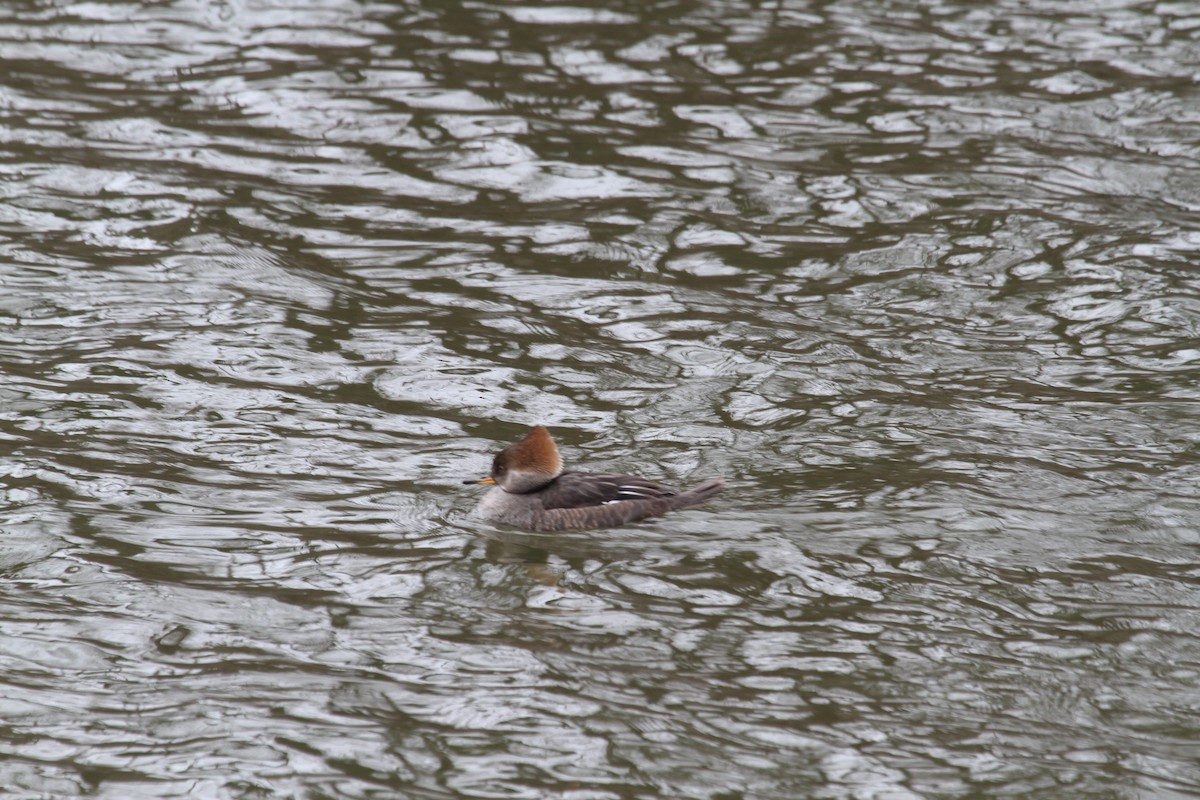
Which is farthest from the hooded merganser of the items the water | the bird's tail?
the water

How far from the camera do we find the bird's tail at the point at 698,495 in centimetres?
904

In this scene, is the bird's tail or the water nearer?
the water

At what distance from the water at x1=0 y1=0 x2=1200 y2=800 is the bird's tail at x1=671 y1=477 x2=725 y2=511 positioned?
0.33 ft

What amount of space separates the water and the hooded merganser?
125 mm

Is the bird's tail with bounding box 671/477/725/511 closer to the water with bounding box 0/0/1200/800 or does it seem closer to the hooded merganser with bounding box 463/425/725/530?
the hooded merganser with bounding box 463/425/725/530

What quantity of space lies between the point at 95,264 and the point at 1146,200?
9.69 meters

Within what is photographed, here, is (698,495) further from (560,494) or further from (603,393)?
(603,393)

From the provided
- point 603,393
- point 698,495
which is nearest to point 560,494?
point 698,495

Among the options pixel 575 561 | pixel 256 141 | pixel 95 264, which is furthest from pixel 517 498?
pixel 256 141

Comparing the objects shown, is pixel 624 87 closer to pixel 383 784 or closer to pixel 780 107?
pixel 780 107

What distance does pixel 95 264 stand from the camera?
1286 cm

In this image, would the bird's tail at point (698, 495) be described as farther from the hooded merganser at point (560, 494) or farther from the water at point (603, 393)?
the water at point (603, 393)

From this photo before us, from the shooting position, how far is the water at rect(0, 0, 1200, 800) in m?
7.09

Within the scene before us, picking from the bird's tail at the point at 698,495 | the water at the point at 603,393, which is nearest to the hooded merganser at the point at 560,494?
the bird's tail at the point at 698,495
